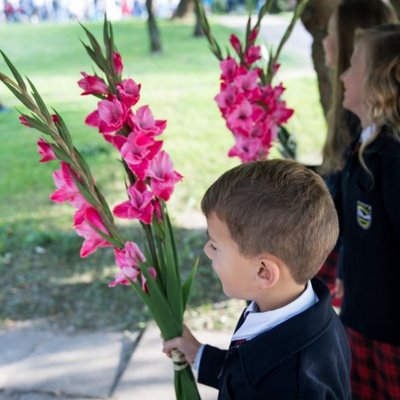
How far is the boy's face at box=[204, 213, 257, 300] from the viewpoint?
125cm

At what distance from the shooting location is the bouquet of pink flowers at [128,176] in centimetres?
135

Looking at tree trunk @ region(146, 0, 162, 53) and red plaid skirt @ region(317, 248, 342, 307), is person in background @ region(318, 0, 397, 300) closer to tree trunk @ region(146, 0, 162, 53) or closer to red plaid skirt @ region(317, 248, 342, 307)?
red plaid skirt @ region(317, 248, 342, 307)

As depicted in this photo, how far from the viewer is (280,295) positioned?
4.19 feet

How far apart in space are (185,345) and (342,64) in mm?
1345

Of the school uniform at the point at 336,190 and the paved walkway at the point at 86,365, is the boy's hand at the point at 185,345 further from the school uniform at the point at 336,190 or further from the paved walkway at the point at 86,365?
the paved walkway at the point at 86,365

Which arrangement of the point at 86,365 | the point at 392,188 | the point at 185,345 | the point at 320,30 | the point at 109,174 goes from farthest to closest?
the point at 109,174 < the point at 320,30 < the point at 86,365 < the point at 392,188 < the point at 185,345

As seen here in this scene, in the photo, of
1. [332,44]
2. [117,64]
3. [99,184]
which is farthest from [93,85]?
[99,184]

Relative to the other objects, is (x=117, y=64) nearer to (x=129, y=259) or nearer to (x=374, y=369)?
(x=129, y=259)

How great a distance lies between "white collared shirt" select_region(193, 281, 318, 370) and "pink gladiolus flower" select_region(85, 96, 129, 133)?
1.69ft

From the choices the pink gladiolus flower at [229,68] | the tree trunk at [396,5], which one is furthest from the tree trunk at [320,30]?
the pink gladiolus flower at [229,68]

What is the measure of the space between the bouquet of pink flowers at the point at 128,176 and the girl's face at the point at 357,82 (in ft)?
2.81

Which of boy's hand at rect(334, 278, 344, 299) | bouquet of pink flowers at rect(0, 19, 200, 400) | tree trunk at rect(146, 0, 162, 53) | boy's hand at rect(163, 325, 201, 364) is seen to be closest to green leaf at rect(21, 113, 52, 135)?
bouquet of pink flowers at rect(0, 19, 200, 400)

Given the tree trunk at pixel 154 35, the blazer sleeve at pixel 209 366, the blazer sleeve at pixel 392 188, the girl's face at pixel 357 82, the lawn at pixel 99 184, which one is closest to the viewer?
the blazer sleeve at pixel 209 366

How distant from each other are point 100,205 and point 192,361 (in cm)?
48
